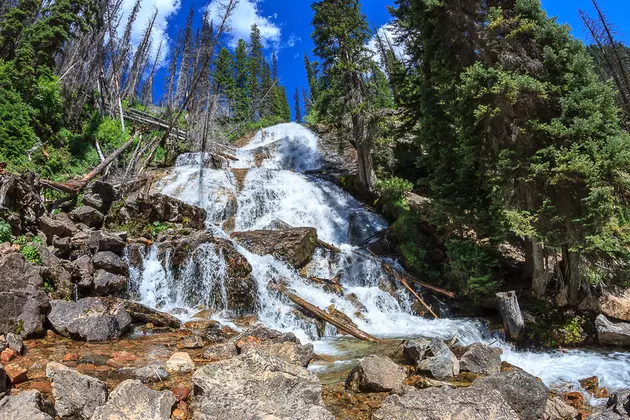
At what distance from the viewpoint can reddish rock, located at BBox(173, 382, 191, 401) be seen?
193 inches

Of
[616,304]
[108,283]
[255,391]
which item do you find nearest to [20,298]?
[108,283]

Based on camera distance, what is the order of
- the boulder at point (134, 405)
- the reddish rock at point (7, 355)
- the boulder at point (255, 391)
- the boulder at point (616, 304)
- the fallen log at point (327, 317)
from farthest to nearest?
the fallen log at point (327, 317), the boulder at point (616, 304), the reddish rock at point (7, 355), the boulder at point (255, 391), the boulder at point (134, 405)

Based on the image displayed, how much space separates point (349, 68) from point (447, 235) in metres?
11.6

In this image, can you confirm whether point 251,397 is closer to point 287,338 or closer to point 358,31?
point 287,338

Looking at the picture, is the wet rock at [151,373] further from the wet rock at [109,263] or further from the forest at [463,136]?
the forest at [463,136]

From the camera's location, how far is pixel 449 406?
14.0 feet

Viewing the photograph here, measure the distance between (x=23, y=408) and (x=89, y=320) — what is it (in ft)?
15.8

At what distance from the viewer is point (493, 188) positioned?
10.1 metres

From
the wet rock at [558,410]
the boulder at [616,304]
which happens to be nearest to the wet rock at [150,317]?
the wet rock at [558,410]

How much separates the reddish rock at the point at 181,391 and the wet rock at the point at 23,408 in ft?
4.92

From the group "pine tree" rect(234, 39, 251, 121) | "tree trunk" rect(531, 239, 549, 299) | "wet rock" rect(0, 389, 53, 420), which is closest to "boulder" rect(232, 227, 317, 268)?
"tree trunk" rect(531, 239, 549, 299)

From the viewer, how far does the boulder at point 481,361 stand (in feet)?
22.5

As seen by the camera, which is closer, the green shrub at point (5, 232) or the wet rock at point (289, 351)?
the wet rock at point (289, 351)

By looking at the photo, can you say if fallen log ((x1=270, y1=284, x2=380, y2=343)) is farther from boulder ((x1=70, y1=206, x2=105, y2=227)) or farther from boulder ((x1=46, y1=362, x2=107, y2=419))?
boulder ((x1=70, y1=206, x2=105, y2=227))
